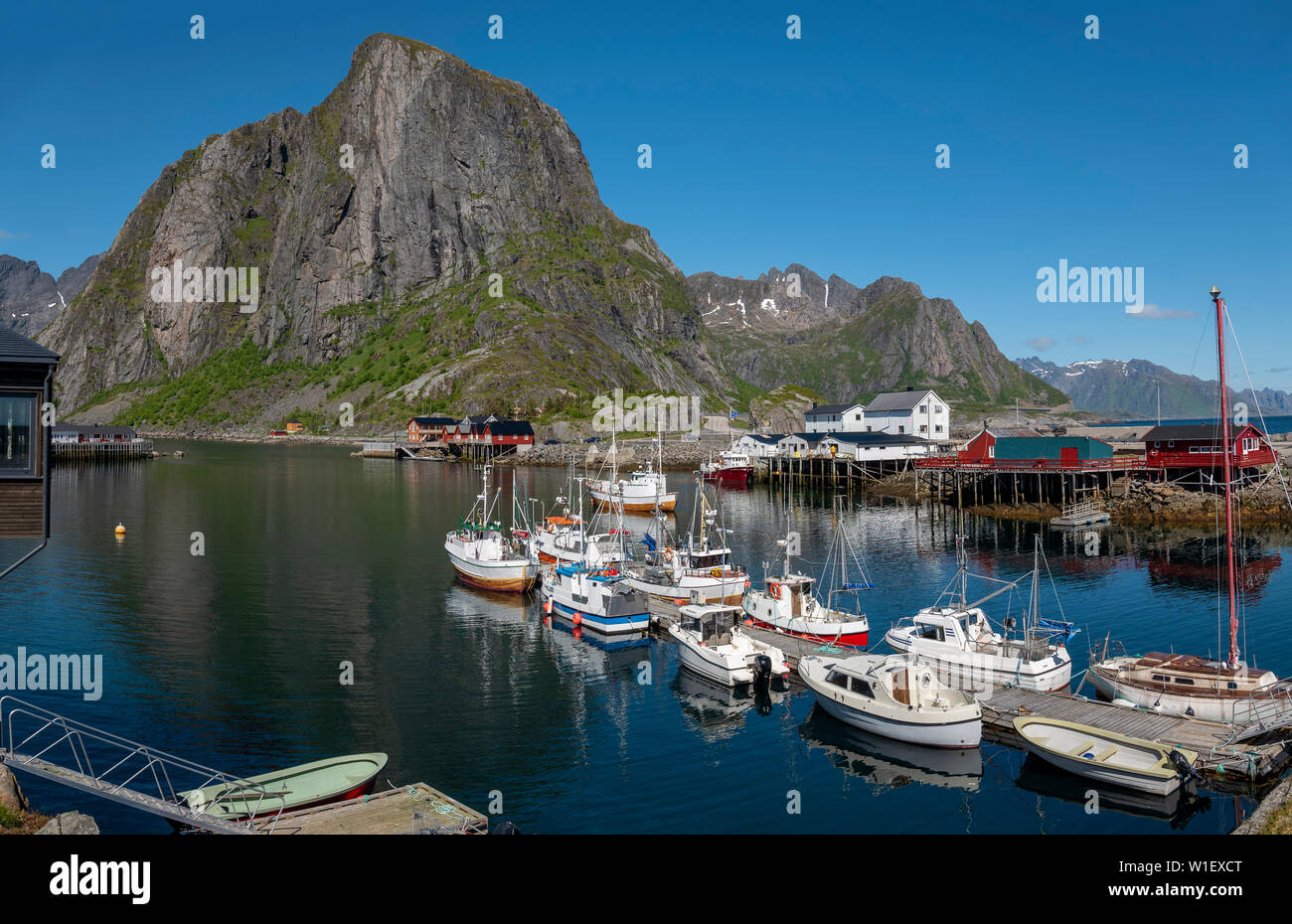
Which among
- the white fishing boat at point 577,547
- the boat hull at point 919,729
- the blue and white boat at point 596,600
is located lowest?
the boat hull at point 919,729

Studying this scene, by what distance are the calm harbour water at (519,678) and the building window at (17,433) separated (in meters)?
9.74

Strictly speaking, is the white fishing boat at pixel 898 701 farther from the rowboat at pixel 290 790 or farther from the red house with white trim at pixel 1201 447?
the red house with white trim at pixel 1201 447

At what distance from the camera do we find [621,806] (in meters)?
25.2

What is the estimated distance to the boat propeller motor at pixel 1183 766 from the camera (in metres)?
24.7

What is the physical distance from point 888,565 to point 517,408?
14087cm

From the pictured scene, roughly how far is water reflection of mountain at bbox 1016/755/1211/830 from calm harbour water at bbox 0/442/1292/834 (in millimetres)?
171

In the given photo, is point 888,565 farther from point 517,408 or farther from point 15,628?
point 517,408

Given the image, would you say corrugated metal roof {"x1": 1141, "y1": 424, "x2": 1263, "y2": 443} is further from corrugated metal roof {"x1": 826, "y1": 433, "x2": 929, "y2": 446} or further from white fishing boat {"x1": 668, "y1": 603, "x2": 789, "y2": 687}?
white fishing boat {"x1": 668, "y1": 603, "x2": 789, "y2": 687}

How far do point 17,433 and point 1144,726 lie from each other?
35.6 metres

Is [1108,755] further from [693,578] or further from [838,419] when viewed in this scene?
[838,419]

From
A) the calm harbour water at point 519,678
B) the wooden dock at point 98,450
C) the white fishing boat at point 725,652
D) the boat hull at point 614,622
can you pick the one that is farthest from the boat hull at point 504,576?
the wooden dock at point 98,450

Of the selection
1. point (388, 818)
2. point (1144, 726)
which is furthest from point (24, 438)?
point (1144, 726)
